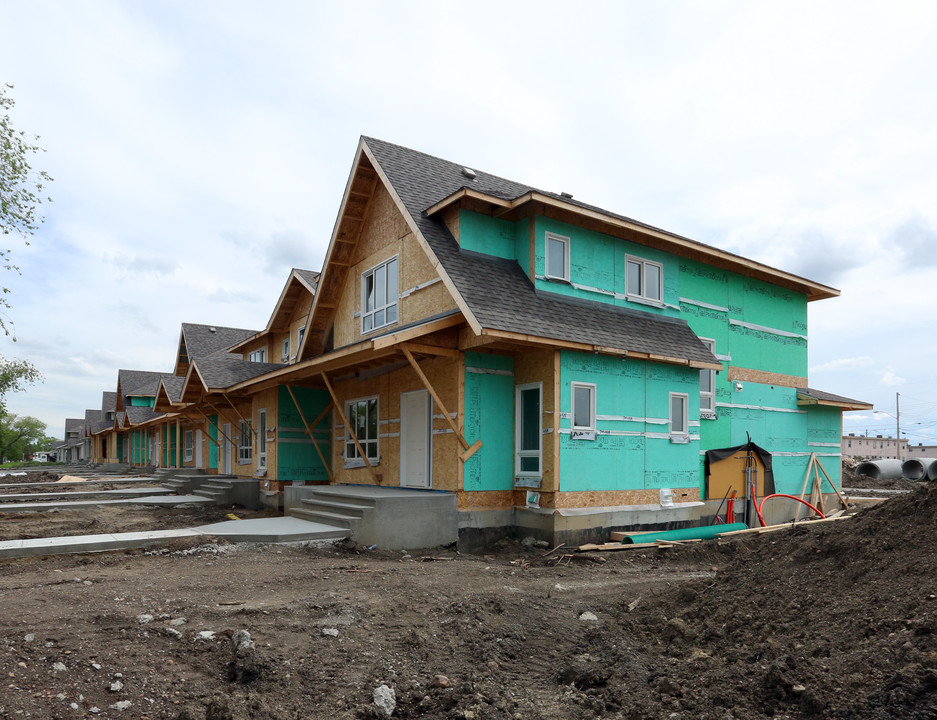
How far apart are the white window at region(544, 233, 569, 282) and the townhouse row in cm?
5

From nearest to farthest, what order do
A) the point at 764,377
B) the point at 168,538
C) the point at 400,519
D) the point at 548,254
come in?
the point at 168,538
the point at 400,519
the point at 548,254
the point at 764,377

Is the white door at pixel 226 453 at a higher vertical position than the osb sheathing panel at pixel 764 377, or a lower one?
lower

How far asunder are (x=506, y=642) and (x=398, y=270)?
34.0 ft

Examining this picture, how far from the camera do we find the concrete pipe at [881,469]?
34344mm

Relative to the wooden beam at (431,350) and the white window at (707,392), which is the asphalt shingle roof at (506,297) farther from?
the white window at (707,392)

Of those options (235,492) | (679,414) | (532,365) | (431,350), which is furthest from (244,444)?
(679,414)

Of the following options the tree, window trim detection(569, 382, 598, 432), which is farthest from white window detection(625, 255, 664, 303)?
the tree

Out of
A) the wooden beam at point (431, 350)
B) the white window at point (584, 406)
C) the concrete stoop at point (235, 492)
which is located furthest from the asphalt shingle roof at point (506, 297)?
the concrete stoop at point (235, 492)

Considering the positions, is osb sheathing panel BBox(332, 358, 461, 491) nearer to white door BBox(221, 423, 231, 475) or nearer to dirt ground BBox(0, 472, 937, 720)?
dirt ground BBox(0, 472, 937, 720)

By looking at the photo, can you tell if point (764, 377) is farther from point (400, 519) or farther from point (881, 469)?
point (881, 469)

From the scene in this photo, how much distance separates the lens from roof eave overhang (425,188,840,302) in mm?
12961

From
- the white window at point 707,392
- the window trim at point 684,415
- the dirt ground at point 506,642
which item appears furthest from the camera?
the white window at point 707,392

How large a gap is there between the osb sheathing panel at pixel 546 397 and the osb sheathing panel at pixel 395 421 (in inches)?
58.0

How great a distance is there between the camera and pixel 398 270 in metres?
15.2
